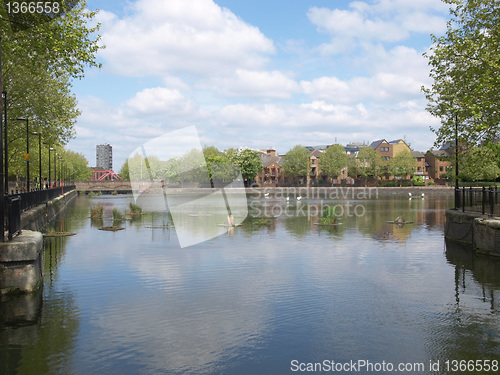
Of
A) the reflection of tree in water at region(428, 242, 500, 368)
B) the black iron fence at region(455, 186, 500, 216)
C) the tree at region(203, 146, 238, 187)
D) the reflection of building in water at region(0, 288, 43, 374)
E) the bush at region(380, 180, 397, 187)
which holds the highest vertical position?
the tree at region(203, 146, 238, 187)

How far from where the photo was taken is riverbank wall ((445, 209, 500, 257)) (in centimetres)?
2012

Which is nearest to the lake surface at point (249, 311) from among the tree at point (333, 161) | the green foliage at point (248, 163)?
the tree at point (333, 161)

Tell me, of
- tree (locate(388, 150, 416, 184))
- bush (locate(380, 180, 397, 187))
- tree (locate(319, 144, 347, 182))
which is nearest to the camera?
tree (locate(388, 150, 416, 184))

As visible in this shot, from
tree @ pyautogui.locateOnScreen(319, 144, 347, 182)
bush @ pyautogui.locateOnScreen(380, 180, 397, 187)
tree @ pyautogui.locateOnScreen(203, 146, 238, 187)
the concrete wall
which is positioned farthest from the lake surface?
tree @ pyautogui.locateOnScreen(319, 144, 347, 182)

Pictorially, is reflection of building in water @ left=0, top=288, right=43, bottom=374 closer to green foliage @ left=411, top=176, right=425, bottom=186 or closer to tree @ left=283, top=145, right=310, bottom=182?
green foliage @ left=411, top=176, right=425, bottom=186

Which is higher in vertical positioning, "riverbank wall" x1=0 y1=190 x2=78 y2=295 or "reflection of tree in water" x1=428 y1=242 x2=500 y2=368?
"riverbank wall" x1=0 y1=190 x2=78 y2=295

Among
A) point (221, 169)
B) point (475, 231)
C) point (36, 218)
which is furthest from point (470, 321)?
point (221, 169)

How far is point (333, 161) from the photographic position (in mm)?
132375

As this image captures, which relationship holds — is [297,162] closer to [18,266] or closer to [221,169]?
[221,169]

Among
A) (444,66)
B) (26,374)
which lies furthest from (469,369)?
(444,66)

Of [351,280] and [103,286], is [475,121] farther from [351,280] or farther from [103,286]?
[103,286]

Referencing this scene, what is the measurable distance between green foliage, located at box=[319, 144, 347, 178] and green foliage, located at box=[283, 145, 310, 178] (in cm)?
563

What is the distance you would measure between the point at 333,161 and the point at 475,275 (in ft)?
384

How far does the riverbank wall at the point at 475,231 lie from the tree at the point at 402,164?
104m
